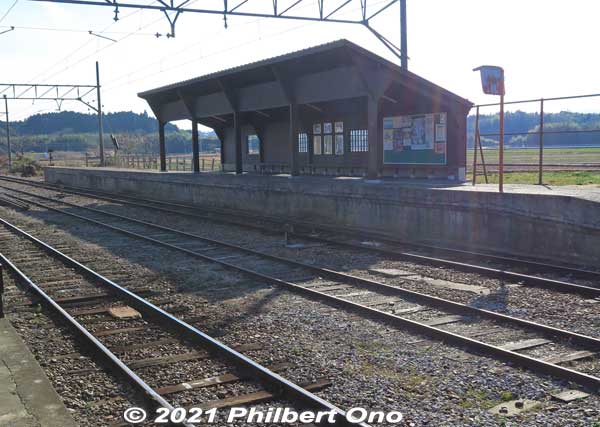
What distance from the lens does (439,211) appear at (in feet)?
48.3

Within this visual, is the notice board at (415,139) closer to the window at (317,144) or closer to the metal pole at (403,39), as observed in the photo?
the metal pole at (403,39)

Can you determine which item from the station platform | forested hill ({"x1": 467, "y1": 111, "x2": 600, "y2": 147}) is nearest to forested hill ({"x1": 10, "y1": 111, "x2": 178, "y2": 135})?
forested hill ({"x1": 467, "y1": 111, "x2": 600, "y2": 147})

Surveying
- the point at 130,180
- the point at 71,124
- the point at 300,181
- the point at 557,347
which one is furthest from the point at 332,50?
the point at 71,124

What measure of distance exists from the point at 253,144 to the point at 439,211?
17055 mm

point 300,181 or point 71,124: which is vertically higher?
point 71,124

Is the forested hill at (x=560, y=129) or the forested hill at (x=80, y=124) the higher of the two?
the forested hill at (x=80, y=124)

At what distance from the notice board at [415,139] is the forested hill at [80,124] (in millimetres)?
149978

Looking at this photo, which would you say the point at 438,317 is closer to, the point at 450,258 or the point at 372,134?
the point at 450,258

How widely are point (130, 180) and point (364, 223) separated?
67.5 ft

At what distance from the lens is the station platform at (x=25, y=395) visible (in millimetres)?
4930

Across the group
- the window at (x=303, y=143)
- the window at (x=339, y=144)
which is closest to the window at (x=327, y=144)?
the window at (x=339, y=144)

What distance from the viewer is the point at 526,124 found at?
50.0m

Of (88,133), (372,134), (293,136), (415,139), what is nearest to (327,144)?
(293,136)

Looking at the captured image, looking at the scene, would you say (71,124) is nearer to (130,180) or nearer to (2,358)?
(130,180)
